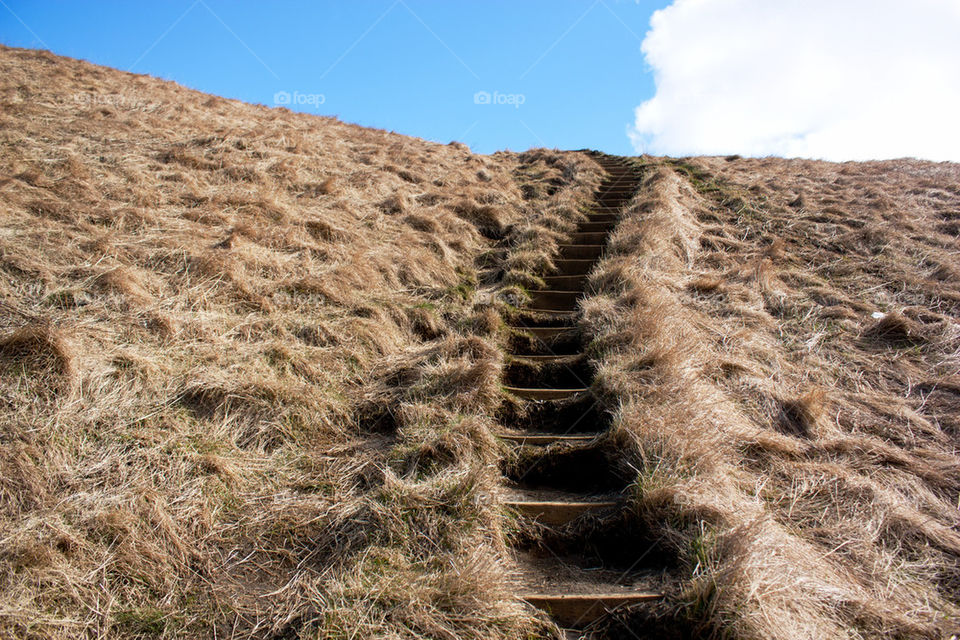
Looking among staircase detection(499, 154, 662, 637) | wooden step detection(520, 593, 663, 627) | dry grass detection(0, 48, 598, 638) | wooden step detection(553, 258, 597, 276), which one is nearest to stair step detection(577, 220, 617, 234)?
wooden step detection(553, 258, 597, 276)

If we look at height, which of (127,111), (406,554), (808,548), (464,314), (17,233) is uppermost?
(127,111)

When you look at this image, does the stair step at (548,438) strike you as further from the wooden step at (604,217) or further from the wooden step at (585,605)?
the wooden step at (604,217)

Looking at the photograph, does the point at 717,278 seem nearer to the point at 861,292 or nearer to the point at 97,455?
the point at 861,292

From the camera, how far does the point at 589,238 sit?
756 centimetres

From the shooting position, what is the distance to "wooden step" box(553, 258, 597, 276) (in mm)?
6621

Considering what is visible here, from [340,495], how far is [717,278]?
16.4 feet

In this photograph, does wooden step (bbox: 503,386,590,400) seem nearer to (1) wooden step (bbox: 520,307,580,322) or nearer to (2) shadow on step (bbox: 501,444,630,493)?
(2) shadow on step (bbox: 501,444,630,493)

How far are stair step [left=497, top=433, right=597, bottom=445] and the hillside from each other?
0.09 feet

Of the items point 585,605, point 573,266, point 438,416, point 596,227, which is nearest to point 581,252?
point 573,266

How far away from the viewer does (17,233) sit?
4770 millimetres

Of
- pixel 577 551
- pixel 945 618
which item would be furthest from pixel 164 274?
pixel 945 618

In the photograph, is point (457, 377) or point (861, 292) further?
point (861, 292)

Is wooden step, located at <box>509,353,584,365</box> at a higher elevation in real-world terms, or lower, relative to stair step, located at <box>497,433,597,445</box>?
higher

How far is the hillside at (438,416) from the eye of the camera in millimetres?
2361
